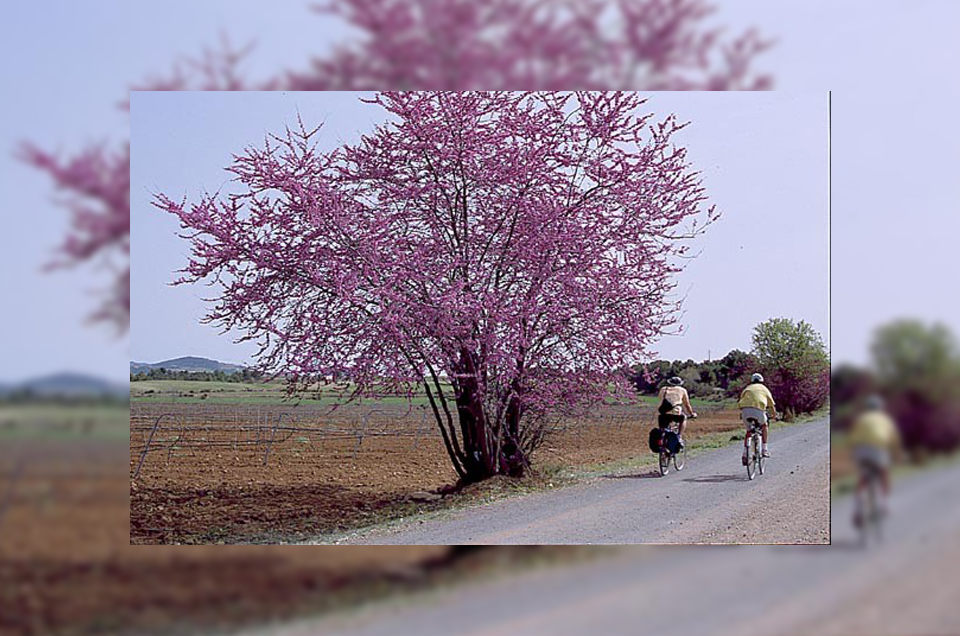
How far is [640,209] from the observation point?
589cm

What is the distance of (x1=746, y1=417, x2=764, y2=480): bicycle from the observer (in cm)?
537

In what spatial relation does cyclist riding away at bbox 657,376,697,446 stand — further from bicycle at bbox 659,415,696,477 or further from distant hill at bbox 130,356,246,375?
distant hill at bbox 130,356,246,375

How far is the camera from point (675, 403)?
579 cm

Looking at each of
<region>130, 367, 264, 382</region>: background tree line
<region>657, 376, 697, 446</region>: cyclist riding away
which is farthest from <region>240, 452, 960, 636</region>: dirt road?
<region>130, 367, 264, 382</region>: background tree line

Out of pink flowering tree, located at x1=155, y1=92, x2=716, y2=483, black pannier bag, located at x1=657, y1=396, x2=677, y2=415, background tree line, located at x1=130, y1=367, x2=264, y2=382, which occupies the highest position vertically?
pink flowering tree, located at x1=155, y1=92, x2=716, y2=483

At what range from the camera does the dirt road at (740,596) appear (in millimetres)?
4055
